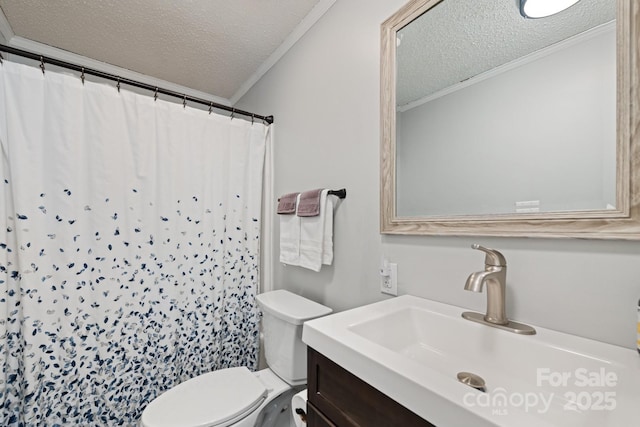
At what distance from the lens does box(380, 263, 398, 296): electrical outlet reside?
3.65 ft

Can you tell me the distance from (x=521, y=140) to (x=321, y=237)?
0.89 m

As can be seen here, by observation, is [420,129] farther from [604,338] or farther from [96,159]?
[96,159]

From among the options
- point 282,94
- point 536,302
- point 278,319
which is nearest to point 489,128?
point 536,302

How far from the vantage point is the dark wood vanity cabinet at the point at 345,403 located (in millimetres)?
552

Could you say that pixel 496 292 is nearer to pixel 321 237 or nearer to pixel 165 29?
pixel 321 237

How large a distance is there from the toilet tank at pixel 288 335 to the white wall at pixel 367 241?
0.62 feet

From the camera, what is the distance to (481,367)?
0.74 metres

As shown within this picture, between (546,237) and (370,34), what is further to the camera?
(370,34)

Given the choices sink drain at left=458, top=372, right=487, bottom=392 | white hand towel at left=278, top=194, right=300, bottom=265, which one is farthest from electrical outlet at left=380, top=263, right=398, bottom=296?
white hand towel at left=278, top=194, right=300, bottom=265

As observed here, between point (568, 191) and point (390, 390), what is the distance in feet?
2.23

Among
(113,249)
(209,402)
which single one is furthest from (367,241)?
(113,249)

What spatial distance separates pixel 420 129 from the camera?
1.09 metres

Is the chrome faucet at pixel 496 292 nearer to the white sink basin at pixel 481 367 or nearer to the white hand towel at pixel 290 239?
the white sink basin at pixel 481 367

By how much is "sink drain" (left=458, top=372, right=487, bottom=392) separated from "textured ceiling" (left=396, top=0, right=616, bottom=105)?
0.93 m
